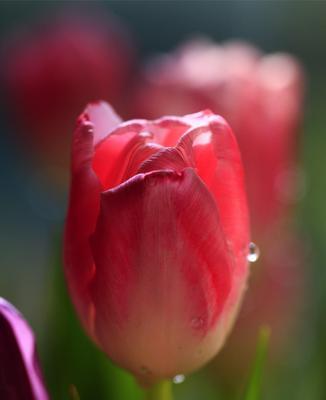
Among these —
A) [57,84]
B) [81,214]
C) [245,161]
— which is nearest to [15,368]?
[81,214]

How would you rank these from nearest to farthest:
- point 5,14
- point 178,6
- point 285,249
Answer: point 285,249, point 5,14, point 178,6

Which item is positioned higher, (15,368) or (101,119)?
(101,119)

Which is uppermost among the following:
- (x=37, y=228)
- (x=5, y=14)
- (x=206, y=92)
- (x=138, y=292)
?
(x=5, y=14)

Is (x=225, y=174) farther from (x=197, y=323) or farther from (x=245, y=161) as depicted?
(x=245, y=161)

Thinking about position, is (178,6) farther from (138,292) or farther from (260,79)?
(138,292)

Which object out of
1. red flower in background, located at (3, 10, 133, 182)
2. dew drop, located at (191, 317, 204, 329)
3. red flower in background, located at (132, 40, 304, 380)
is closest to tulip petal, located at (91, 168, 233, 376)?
dew drop, located at (191, 317, 204, 329)

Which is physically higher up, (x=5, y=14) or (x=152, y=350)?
(x=5, y=14)

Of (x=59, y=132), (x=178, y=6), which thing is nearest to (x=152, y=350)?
(x=59, y=132)
